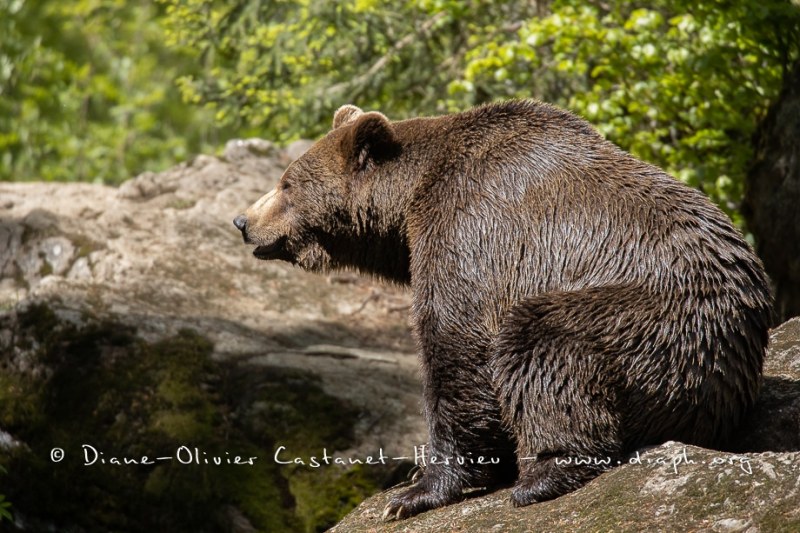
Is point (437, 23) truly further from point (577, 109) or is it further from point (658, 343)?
point (658, 343)

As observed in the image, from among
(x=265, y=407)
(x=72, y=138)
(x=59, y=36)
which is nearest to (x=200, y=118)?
(x=59, y=36)

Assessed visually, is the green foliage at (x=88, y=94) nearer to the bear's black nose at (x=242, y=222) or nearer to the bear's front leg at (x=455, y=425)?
the bear's black nose at (x=242, y=222)

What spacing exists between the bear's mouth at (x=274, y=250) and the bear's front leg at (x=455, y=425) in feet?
5.22

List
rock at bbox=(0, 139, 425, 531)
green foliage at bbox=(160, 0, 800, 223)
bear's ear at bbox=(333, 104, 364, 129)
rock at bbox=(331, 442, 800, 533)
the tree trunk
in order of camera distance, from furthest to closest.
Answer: green foliage at bbox=(160, 0, 800, 223) → the tree trunk → rock at bbox=(0, 139, 425, 531) → bear's ear at bbox=(333, 104, 364, 129) → rock at bbox=(331, 442, 800, 533)

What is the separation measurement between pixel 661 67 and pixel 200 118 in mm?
19899

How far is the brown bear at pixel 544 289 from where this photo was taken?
520 centimetres

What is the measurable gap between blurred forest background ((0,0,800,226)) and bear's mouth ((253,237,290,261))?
3.86m

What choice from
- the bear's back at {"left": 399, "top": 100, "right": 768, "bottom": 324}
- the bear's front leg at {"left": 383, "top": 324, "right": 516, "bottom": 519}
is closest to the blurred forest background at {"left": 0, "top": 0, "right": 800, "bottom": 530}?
the bear's front leg at {"left": 383, "top": 324, "right": 516, "bottom": 519}

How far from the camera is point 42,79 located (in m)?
23.5

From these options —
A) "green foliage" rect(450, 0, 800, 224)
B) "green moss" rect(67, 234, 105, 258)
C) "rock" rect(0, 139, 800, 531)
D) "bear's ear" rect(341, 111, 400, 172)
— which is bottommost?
"rock" rect(0, 139, 800, 531)

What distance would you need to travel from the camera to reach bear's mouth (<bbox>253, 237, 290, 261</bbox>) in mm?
7082

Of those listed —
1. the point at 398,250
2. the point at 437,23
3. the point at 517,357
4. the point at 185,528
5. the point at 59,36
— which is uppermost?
the point at 59,36

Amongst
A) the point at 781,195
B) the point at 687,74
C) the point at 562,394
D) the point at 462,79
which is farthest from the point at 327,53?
the point at 562,394

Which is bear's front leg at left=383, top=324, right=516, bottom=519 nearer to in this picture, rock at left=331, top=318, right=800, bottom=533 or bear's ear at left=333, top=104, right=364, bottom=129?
rock at left=331, top=318, right=800, bottom=533
